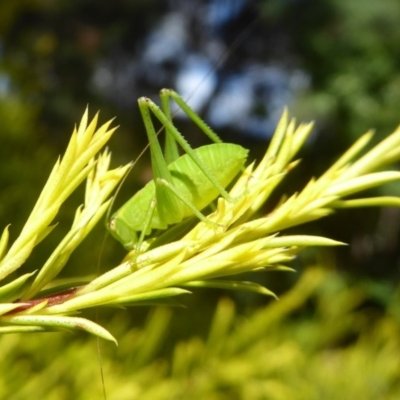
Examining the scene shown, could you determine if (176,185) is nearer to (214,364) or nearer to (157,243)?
(157,243)

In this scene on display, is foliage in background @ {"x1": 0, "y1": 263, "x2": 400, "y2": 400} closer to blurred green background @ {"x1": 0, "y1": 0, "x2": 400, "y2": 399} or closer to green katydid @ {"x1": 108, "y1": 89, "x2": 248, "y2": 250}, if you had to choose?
blurred green background @ {"x1": 0, "y1": 0, "x2": 400, "y2": 399}

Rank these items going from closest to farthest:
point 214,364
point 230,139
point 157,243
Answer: point 157,243 → point 214,364 → point 230,139

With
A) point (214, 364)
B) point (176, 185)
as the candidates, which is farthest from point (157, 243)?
point (214, 364)

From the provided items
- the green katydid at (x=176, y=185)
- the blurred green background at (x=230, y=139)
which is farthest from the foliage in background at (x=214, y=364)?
the green katydid at (x=176, y=185)

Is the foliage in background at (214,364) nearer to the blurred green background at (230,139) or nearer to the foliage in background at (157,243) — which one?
the blurred green background at (230,139)

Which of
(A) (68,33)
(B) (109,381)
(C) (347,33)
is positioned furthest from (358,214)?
(A) (68,33)
